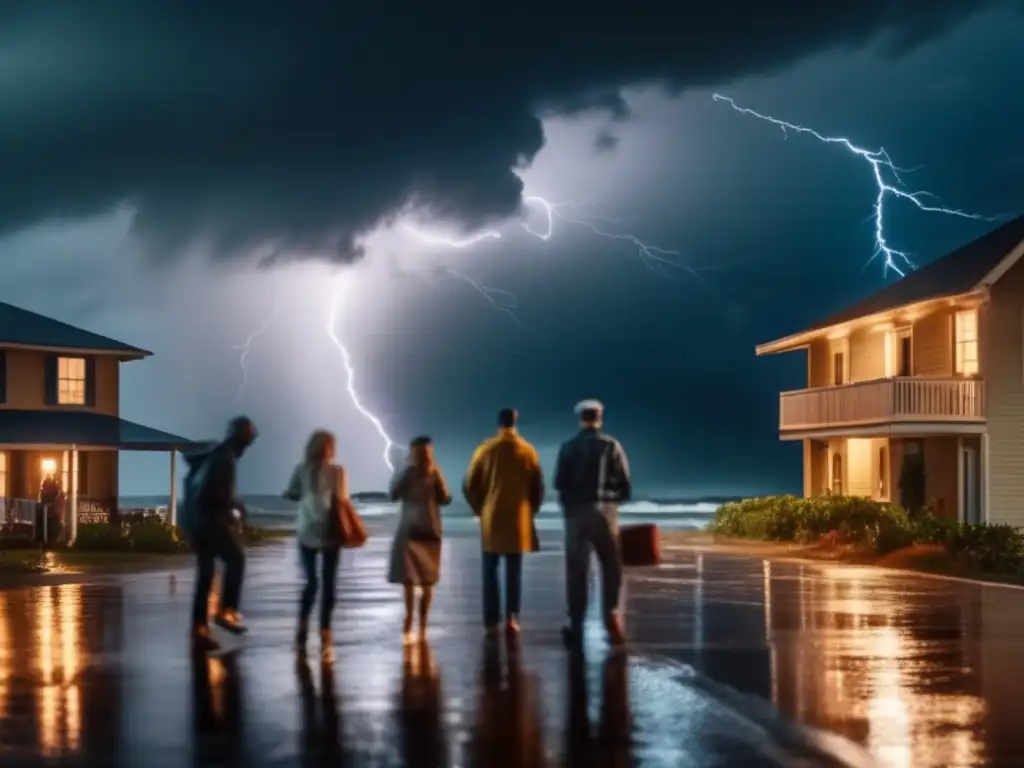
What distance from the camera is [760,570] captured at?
2934cm

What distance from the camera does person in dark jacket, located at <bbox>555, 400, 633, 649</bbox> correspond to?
590 inches

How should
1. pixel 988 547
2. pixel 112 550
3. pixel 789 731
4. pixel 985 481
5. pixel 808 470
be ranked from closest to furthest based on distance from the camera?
pixel 789 731, pixel 988 547, pixel 112 550, pixel 985 481, pixel 808 470

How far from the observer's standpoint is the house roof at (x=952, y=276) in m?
38.8

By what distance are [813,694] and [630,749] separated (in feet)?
9.27

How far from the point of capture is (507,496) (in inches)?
626

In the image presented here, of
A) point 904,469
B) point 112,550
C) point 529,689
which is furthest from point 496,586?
point 904,469

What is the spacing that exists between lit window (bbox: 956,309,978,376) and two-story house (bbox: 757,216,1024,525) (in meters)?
0.02

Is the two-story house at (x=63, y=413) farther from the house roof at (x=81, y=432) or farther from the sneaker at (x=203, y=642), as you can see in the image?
the sneaker at (x=203, y=642)

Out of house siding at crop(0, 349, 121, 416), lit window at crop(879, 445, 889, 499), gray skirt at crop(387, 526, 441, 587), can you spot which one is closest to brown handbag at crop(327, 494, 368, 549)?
gray skirt at crop(387, 526, 441, 587)

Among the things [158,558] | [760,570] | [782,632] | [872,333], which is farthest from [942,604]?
[872,333]

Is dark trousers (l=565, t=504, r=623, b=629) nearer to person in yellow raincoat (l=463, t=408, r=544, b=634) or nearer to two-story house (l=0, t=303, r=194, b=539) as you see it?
person in yellow raincoat (l=463, t=408, r=544, b=634)

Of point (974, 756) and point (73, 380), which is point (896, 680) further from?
point (73, 380)

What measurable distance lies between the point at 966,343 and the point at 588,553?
90.2ft

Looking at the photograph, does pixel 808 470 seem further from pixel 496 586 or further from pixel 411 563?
pixel 411 563
